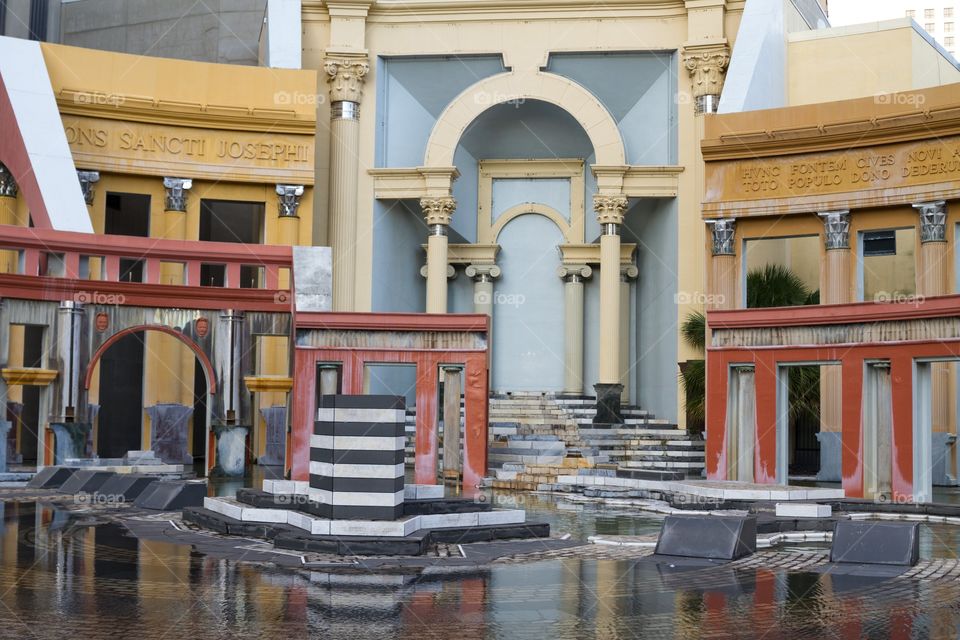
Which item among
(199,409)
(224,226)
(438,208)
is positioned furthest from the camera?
(224,226)

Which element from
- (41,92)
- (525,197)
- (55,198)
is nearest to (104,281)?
(55,198)

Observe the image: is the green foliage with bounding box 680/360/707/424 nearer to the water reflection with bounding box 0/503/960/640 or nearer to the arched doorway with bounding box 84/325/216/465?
the arched doorway with bounding box 84/325/216/465

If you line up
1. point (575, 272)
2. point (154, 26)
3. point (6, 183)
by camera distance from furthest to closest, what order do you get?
point (154, 26) < point (575, 272) < point (6, 183)

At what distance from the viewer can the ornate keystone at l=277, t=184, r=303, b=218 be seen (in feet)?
97.5

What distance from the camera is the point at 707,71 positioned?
98.0ft

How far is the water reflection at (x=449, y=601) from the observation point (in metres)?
7.86

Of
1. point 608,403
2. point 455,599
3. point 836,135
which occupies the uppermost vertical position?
point 836,135

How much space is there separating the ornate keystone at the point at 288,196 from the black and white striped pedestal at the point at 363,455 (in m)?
18.2

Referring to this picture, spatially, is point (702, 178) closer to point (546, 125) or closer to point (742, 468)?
point (546, 125)

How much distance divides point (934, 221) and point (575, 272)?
10671 millimetres

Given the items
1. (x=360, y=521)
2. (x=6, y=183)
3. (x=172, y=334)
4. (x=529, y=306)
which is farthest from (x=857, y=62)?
(x=360, y=521)

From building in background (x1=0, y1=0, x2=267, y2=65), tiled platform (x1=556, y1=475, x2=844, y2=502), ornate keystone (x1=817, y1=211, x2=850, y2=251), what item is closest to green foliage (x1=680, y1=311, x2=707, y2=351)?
ornate keystone (x1=817, y1=211, x2=850, y2=251)

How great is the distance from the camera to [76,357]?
74.3 ft

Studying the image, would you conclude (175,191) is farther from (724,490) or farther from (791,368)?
(724,490)
